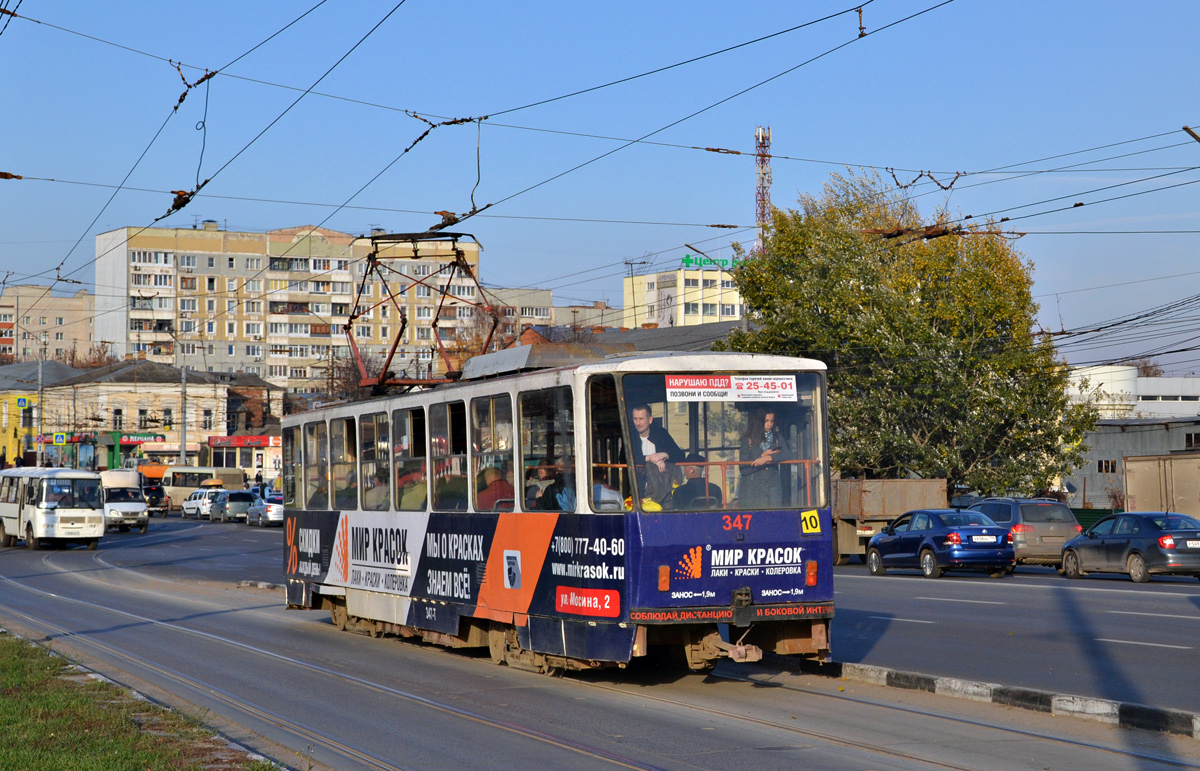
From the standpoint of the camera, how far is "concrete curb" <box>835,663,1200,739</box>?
905 cm

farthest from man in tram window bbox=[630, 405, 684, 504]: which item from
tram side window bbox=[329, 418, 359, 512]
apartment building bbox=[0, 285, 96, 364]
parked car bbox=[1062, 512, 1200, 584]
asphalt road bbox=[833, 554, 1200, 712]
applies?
apartment building bbox=[0, 285, 96, 364]

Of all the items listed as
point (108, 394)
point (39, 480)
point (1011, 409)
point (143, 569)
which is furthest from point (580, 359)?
point (108, 394)

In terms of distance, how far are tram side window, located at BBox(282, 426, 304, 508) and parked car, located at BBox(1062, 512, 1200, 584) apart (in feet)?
49.5

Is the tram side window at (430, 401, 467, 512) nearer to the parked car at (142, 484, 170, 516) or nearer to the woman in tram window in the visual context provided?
the woman in tram window

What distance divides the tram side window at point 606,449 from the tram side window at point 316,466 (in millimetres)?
6765

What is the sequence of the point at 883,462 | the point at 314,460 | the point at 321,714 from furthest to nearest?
the point at 883,462
the point at 314,460
the point at 321,714

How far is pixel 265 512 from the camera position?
59094 mm

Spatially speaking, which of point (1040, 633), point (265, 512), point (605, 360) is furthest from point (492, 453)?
point (265, 512)

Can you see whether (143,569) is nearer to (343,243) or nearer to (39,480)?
(39,480)

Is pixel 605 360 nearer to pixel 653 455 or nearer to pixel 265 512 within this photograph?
pixel 653 455

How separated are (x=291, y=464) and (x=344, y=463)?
2.23 m

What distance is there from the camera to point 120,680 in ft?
40.0

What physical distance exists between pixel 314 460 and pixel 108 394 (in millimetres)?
84952

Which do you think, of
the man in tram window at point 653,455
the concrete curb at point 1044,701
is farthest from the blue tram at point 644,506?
the concrete curb at point 1044,701
